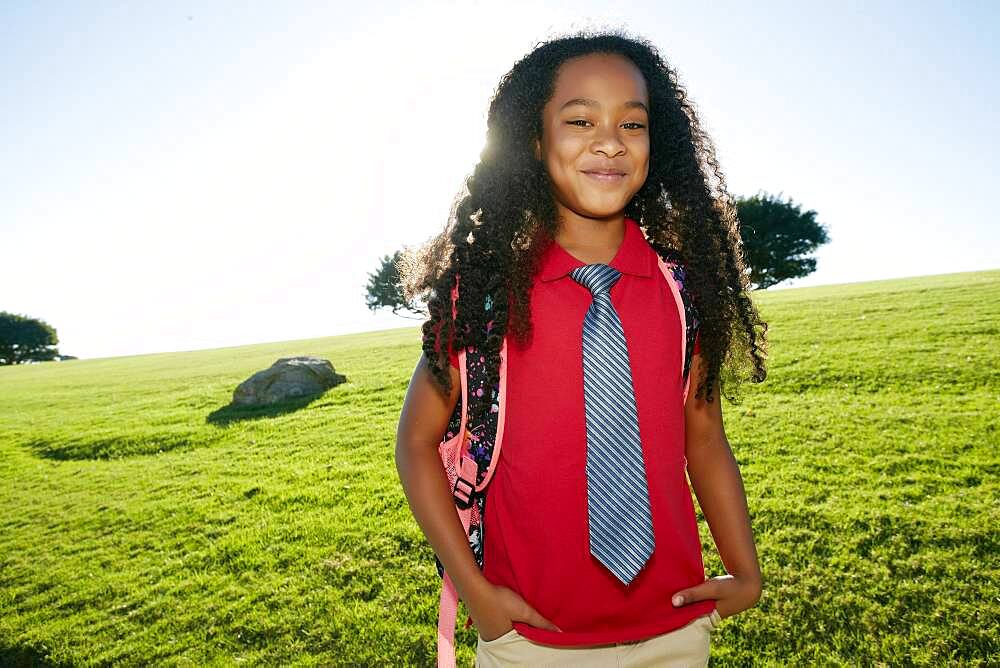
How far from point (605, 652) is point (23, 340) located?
237 feet

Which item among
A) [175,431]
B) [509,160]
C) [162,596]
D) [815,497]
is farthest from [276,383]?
[509,160]

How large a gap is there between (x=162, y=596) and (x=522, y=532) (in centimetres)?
558

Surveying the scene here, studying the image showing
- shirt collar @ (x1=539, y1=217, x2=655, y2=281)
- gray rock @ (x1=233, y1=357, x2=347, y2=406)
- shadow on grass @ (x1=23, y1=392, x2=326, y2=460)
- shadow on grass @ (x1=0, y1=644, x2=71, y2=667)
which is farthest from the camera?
gray rock @ (x1=233, y1=357, x2=347, y2=406)

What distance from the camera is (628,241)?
2.10 m

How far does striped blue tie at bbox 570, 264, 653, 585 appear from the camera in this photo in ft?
5.69

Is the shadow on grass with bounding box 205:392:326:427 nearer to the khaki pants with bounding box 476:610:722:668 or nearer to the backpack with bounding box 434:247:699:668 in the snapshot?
the backpack with bounding box 434:247:699:668

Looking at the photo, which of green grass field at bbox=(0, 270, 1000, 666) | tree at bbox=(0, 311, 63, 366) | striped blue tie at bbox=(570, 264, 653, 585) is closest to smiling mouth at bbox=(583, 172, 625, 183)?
striped blue tie at bbox=(570, 264, 653, 585)

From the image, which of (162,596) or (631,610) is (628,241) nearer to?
(631,610)

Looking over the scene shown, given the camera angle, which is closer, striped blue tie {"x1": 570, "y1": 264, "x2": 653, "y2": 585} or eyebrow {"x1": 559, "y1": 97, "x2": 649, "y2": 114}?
striped blue tie {"x1": 570, "y1": 264, "x2": 653, "y2": 585}

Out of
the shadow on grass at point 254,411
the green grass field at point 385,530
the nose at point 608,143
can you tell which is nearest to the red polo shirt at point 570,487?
the nose at point 608,143

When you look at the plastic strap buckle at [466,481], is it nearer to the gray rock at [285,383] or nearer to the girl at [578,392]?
the girl at [578,392]

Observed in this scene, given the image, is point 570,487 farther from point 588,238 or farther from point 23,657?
point 23,657

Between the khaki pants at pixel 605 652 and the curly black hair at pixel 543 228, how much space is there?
705mm

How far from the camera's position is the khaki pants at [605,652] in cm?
175
